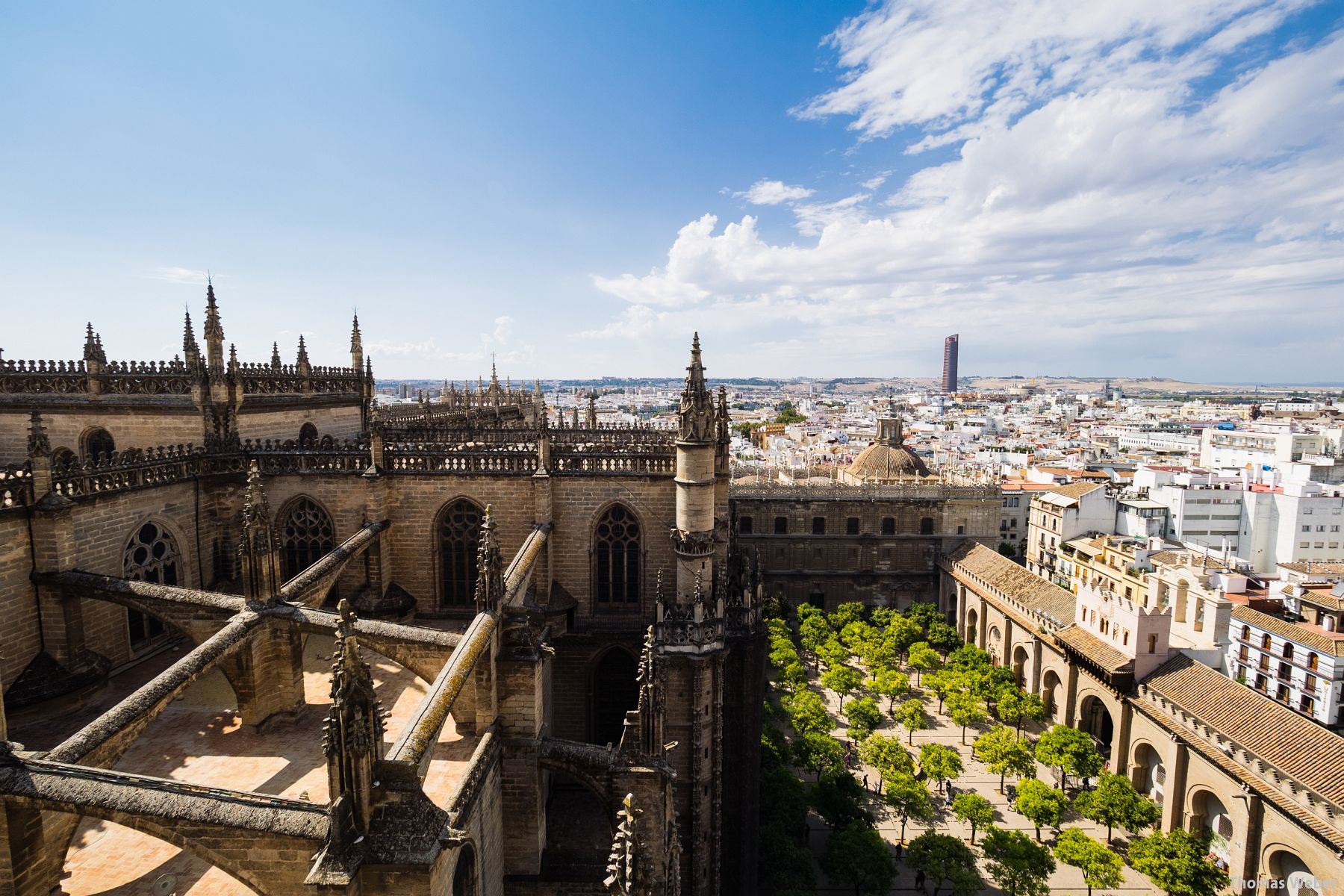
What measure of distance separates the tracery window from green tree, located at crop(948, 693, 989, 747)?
112 ft

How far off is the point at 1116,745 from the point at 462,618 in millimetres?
31665

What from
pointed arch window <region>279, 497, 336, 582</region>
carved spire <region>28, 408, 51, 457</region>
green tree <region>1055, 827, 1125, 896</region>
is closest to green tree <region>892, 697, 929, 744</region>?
green tree <region>1055, 827, 1125, 896</region>

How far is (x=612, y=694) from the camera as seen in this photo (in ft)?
65.0

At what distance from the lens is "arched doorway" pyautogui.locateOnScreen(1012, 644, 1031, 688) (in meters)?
42.5

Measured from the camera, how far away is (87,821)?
10.4 m

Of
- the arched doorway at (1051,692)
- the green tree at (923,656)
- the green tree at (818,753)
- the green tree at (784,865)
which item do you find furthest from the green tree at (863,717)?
the arched doorway at (1051,692)

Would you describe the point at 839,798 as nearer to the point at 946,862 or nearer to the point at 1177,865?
the point at 946,862

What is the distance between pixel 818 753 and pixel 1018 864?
8.07 metres

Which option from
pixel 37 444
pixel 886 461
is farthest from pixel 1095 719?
pixel 37 444

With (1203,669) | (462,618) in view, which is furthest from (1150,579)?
(462,618)

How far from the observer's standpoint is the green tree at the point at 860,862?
22.7m

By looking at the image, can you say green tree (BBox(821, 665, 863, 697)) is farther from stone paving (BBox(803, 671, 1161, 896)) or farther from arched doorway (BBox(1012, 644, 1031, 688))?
arched doorway (BBox(1012, 644, 1031, 688))

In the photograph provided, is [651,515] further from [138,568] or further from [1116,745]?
[1116,745]

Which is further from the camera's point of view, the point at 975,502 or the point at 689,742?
the point at 975,502
